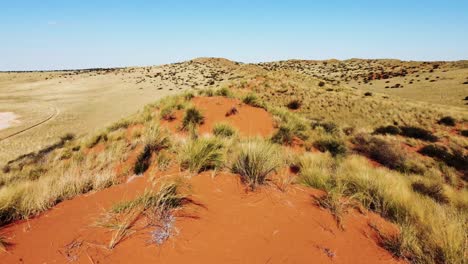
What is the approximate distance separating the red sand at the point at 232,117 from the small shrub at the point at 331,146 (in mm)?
2188

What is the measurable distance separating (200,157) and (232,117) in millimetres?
7942

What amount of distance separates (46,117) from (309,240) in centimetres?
2819

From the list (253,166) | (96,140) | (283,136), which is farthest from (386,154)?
(96,140)

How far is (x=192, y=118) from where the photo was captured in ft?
40.0

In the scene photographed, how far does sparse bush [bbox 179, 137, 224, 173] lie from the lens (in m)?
4.85

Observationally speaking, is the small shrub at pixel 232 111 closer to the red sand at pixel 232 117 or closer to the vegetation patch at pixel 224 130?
the red sand at pixel 232 117

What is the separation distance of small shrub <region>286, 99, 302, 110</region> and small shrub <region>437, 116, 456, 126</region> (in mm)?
9934

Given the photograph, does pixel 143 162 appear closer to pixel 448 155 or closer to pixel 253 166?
pixel 253 166

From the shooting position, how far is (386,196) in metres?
4.29

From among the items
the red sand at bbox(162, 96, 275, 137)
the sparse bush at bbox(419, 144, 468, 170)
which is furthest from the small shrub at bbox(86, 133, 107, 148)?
the sparse bush at bbox(419, 144, 468, 170)

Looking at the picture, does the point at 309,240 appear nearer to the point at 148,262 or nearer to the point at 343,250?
the point at 343,250

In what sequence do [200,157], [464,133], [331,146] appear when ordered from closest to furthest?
1. [200,157]
2. [331,146]
3. [464,133]

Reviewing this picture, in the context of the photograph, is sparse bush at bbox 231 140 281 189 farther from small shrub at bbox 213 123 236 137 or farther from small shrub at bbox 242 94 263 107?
small shrub at bbox 242 94 263 107

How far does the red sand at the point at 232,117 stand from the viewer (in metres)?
12.0
